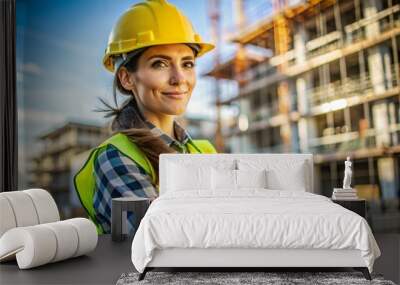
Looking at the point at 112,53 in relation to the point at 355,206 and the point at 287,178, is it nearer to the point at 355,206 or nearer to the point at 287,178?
the point at 287,178

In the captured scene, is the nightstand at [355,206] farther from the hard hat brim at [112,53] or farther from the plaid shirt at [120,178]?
the hard hat brim at [112,53]

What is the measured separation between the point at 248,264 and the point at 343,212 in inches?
27.7

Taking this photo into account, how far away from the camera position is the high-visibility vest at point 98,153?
556 centimetres

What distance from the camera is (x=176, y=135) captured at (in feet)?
19.0

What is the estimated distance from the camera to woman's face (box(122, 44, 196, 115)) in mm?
5664

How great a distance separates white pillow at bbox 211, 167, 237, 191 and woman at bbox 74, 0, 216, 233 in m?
1.03

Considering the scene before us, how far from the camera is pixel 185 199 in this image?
150 inches

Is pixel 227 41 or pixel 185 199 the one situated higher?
pixel 227 41

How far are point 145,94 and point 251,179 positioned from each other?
1745 mm

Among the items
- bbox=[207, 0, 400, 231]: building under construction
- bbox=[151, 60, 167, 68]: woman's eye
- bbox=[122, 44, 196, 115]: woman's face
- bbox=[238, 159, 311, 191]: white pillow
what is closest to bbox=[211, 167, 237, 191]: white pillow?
bbox=[238, 159, 311, 191]: white pillow

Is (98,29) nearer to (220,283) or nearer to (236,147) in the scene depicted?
(236,147)

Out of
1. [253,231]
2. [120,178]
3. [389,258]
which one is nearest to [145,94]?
[120,178]

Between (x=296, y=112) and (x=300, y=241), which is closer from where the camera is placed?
(x=300, y=241)

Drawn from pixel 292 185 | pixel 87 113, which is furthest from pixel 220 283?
pixel 87 113
